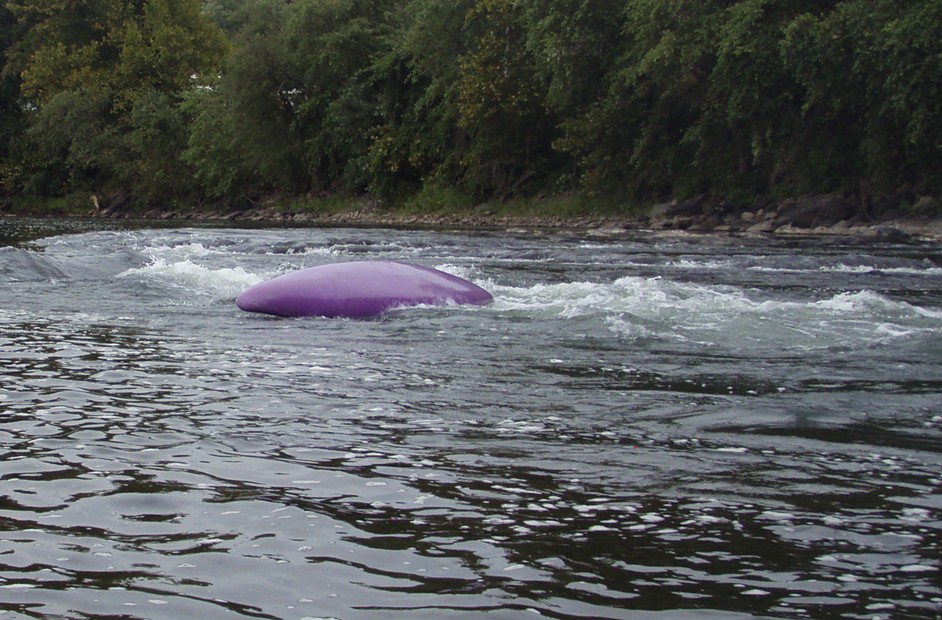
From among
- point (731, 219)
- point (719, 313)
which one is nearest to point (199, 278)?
point (719, 313)

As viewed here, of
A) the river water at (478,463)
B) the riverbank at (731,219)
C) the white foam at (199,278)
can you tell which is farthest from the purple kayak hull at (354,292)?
the riverbank at (731,219)

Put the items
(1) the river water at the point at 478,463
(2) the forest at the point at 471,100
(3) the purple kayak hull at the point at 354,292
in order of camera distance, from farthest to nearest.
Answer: (2) the forest at the point at 471,100
(3) the purple kayak hull at the point at 354,292
(1) the river water at the point at 478,463

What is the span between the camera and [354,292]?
10750mm

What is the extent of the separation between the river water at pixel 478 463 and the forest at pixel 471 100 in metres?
17.8

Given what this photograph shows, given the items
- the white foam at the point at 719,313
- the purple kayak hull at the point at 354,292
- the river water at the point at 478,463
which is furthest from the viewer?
the purple kayak hull at the point at 354,292

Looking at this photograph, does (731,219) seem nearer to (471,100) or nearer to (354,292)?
(471,100)

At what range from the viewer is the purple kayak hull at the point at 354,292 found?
10.7 metres

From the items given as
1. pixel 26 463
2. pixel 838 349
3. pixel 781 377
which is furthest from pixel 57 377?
pixel 838 349

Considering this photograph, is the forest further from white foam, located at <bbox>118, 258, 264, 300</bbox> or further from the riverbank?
white foam, located at <bbox>118, 258, 264, 300</bbox>

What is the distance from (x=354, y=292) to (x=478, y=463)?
583 cm

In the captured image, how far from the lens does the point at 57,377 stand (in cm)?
724

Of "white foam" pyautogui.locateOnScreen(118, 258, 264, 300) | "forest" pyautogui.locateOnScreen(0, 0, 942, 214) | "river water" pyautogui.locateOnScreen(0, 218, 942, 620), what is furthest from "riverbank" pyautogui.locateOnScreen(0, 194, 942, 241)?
"river water" pyautogui.locateOnScreen(0, 218, 942, 620)

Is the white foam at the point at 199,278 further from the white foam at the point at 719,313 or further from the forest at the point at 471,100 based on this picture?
the forest at the point at 471,100

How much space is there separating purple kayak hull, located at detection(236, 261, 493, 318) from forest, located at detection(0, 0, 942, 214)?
17.3 metres
